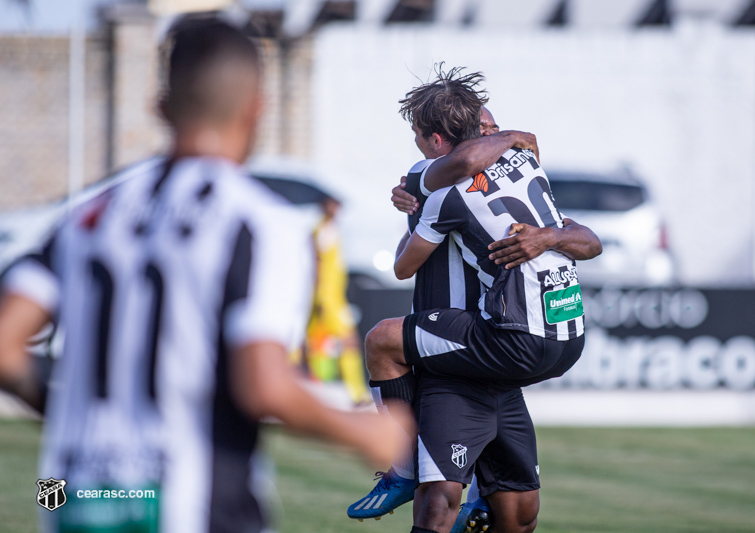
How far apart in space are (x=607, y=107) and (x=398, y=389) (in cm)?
1579

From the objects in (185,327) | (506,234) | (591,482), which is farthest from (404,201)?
(591,482)

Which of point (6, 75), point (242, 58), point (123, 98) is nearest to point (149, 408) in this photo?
point (242, 58)

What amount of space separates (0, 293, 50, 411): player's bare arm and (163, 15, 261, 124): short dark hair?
464 mm

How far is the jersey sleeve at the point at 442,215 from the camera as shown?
354 centimetres

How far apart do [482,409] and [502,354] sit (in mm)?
267

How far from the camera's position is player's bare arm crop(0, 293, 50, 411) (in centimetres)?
Answer: 190

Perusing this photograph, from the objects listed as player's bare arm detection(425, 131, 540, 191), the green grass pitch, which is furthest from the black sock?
the green grass pitch

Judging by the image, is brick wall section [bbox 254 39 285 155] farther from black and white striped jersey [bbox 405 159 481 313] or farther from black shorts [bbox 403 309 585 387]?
black shorts [bbox 403 309 585 387]

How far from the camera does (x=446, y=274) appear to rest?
377 centimetres

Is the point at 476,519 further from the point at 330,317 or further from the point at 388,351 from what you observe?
the point at 330,317

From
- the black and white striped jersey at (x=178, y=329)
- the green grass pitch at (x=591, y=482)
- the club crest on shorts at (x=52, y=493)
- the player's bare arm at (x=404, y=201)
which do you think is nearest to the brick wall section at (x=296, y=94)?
the green grass pitch at (x=591, y=482)

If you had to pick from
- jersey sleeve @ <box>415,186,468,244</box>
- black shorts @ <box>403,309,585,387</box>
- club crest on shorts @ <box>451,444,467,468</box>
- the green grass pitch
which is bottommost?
the green grass pitch

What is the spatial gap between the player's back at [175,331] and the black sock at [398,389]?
1844 mm

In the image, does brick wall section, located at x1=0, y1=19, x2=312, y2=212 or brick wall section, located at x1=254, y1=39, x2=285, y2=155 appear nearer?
brick wall section, located at x1=0, y1=19, x2=312, y2=212
